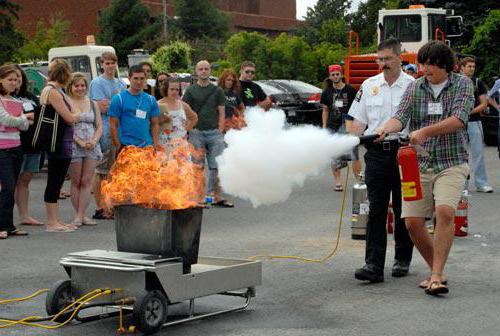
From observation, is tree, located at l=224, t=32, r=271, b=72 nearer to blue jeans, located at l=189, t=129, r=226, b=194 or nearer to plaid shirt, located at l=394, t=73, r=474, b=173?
blue jeans, located at l=189, t=129, r=226, b=194

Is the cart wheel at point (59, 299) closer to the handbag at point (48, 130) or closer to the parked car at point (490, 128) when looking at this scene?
the handbag at point (48, 130)

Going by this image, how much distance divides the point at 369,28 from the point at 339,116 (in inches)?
1985

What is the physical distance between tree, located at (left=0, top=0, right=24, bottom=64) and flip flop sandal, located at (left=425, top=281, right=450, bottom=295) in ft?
97.4

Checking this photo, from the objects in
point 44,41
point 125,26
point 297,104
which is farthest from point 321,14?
point 297,104

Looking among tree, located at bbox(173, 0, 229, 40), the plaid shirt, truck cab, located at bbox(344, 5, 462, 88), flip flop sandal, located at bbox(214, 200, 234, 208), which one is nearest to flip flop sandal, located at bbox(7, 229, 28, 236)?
flip flop sandal, located at bbox(214, 200, 234, 208)

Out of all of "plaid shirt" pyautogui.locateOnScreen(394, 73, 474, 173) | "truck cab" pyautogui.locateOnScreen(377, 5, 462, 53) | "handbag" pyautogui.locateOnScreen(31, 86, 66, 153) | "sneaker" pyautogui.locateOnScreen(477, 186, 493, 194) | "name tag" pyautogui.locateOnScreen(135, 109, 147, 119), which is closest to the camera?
"plaid shirt" pyautogui.locateOnScreen(394, 73, 474, 173)

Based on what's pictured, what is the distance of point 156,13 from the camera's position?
81.2 meters

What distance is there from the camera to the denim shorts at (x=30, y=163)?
12.8 m

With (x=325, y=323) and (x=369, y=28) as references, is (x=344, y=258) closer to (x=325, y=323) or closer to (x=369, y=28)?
(x=325, y=323)

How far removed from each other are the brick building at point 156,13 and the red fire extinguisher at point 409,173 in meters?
59.6

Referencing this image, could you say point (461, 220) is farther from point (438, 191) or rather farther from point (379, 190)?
point (438, 191)

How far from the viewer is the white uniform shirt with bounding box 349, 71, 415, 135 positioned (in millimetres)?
9227

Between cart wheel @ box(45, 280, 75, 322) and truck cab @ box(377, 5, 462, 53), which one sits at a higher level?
truck cab @ box(377, 5, 462, 53)

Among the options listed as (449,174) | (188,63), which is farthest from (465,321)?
(188,63)
